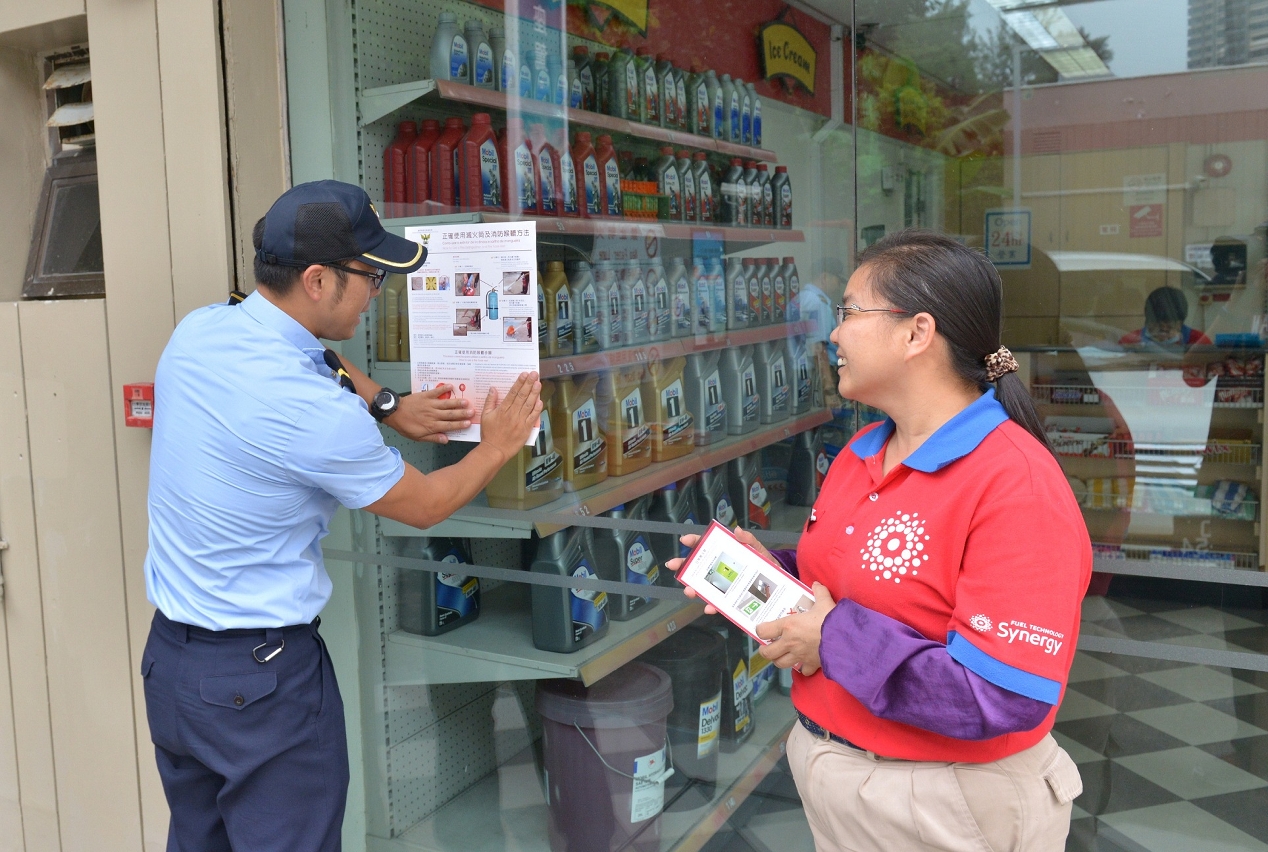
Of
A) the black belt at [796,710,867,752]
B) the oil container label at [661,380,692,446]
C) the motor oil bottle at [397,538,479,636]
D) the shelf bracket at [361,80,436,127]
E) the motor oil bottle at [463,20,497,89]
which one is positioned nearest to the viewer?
the black belt at [796,710,867,752]

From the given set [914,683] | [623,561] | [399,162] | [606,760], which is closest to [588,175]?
[399,162]

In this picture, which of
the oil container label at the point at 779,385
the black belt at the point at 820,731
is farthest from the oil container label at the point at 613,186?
the black belt at the point at 820,731

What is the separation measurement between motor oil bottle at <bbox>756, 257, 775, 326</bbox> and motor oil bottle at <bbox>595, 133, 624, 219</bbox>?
0.48 meters

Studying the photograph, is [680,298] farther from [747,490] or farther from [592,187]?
[747,490]

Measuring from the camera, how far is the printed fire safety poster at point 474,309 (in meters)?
2.19

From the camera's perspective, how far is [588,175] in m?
2.71

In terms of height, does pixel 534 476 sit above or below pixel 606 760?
above

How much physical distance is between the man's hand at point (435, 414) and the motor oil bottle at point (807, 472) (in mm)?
964

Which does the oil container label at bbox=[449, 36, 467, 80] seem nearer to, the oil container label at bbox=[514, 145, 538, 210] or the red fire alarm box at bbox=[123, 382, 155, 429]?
the oil container label at bbox=[514, 145, 538, 210]

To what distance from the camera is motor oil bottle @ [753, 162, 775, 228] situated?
300 cm

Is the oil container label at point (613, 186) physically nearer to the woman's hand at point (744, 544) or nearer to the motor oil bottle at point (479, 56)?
the motor oil bottle at point (479, 56)

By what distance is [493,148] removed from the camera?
2.56 m

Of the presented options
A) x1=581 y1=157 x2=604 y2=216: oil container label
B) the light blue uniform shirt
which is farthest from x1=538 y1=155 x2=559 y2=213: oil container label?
the light blue uniform shirt

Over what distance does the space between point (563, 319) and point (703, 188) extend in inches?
28.6
